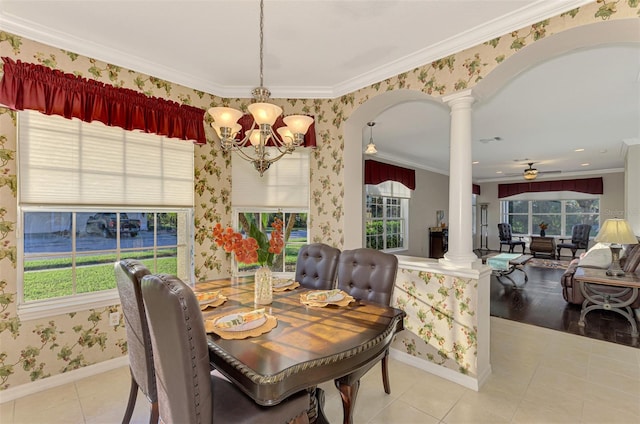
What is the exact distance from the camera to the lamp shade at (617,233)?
333 cm

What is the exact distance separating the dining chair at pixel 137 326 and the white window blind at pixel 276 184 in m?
1.84

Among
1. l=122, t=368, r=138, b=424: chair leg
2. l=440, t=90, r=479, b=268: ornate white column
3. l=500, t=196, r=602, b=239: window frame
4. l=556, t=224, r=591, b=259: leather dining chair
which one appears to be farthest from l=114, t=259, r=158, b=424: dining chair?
l=500, t=196, r=602, b=239: window frame

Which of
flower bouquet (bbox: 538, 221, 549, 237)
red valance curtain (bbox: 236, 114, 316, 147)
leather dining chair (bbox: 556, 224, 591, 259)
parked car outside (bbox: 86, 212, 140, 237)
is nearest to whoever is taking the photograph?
parked car outside (bbox: 86, 212, 140, 237)

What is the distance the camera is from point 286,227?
11.3 feet

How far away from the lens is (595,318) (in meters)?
3.86

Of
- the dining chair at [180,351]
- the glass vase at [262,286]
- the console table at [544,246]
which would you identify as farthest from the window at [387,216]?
the dining chair at [180,351]

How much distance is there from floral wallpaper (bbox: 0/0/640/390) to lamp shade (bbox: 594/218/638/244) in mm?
2368

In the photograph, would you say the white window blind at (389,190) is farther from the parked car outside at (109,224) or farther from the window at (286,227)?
the parked car outside at (109,224)

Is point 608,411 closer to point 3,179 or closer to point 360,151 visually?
point 360,151

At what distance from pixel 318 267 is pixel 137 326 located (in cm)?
137

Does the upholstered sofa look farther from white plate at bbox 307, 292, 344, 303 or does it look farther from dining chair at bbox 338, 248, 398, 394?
white plate at bbox 307, 292, 344, 303

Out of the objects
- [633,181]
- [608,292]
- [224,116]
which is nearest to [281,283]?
[224,116]

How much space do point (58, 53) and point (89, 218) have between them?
1.32m

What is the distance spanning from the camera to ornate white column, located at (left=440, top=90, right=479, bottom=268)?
8.14 feet
